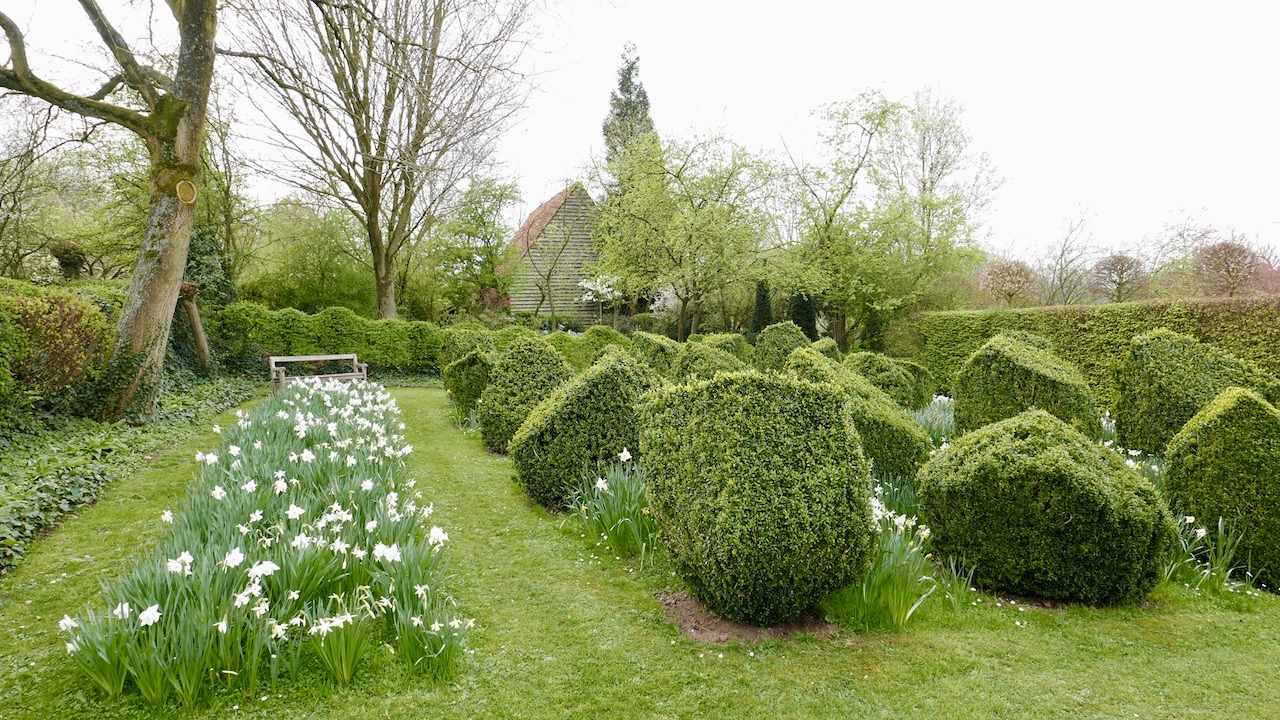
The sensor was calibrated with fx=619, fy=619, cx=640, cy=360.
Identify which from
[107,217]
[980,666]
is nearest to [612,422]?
[980,666]

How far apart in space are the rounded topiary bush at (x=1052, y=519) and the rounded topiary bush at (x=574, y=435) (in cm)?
285

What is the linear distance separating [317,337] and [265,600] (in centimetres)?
1649

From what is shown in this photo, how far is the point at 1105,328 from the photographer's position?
11.5m

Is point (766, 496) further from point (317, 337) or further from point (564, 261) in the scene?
point (564, 261)

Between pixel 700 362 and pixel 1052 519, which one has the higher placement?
pixel 700 362

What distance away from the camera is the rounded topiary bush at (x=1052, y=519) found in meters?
3.62

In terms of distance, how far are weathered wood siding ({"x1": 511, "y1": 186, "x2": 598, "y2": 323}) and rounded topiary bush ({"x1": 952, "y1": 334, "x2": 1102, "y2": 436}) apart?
23.8m

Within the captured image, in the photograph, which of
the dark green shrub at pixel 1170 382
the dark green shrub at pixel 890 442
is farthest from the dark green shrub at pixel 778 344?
the dark green shrub at pixel 890 442

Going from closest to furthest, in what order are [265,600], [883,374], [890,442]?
[265,600] → [890,442] → [883,374]

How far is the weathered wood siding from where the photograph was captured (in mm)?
30266

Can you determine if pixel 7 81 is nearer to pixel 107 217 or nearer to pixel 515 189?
pixel 107 217

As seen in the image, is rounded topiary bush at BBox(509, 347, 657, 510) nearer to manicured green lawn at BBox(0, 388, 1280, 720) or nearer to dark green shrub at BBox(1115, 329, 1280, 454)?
manicured green lawn at BBox(0, 388, 1280, 720)

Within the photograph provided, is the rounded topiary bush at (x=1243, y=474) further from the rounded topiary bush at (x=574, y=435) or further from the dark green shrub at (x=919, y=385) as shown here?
the dark green shrub at (x=919, y=385)

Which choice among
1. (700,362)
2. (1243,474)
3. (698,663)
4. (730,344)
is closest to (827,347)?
(730,344)
